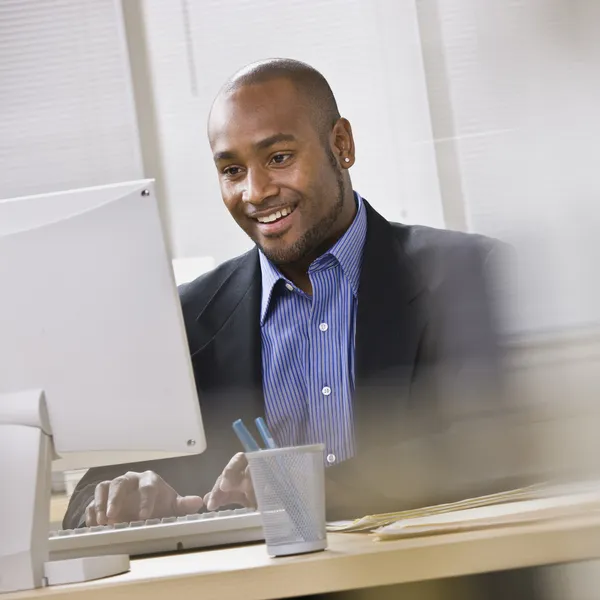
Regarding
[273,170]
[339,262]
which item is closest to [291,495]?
[339,262]

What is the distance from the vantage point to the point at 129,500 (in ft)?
3.63

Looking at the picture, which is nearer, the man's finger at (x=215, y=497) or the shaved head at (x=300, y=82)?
the man's finger at (x=215, y=497)

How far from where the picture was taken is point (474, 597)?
726 mm

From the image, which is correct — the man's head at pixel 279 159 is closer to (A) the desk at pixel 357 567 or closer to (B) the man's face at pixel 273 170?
(B) the man's face at pixel 273 170

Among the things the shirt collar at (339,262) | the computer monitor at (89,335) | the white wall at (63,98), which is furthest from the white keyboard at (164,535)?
the white wall at (63,98)

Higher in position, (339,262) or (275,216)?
(275,216)

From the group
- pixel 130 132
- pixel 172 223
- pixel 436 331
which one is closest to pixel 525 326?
pixel 436 331

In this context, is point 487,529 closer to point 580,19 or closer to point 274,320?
point 580,19

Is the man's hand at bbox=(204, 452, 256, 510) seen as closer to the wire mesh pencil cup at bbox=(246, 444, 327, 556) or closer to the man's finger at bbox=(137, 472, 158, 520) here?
the man's finger at bbox=(137, 472, 158, 520)

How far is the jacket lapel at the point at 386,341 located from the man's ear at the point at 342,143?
0.93 feet

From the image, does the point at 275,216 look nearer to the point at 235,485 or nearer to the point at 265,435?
the point at 235,485

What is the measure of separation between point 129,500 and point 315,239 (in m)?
0.79

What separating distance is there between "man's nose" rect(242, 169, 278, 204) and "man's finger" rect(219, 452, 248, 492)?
2.38 feet

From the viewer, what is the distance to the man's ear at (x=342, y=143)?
6.09ft
